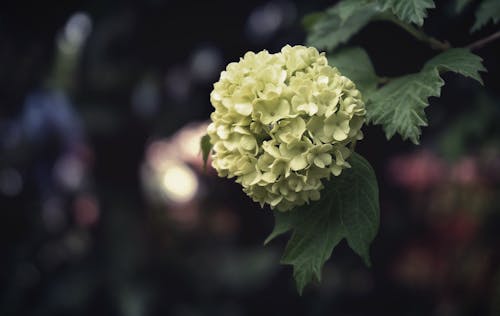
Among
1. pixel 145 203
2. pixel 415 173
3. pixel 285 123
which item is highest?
pixel 285 123

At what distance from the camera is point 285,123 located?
77 centimetres

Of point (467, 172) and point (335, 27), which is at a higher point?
point (335, 27)

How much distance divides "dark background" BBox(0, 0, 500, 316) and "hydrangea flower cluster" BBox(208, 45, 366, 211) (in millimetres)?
1247

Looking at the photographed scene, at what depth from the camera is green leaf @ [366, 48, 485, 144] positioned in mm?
806

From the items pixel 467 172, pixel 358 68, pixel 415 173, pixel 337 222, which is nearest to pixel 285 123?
pixel 337 222

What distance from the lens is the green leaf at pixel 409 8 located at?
0.82 metres

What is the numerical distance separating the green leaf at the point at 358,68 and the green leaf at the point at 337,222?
0.47ft

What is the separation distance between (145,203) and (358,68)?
2121 mm

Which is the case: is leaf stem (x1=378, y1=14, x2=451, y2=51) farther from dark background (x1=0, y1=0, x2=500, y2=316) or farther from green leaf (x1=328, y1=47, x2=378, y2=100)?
dark background (x1=0, y1=0, x2=500, y2=316)

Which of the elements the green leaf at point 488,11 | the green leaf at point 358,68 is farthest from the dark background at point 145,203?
the green leaf at point 488,11

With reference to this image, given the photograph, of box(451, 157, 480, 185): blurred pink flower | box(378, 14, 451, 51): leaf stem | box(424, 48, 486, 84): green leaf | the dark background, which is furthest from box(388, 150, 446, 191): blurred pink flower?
box(424, 48, 486, 84): green leaf

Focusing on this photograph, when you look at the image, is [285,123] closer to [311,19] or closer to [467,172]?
[311,19]

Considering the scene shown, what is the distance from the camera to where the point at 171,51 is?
2248mm

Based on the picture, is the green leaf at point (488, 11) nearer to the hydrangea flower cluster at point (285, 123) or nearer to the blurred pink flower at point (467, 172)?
the hydrangea flower cluster at point (285, 123)
